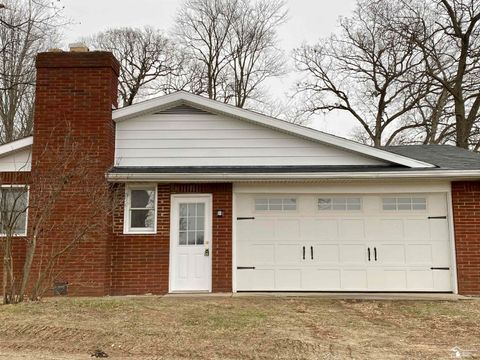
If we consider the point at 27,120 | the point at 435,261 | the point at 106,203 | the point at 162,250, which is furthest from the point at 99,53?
the point at 27,120

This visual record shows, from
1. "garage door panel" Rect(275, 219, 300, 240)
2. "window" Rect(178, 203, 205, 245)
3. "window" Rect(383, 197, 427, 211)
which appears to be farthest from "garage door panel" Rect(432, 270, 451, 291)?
"window" Rect(178, 203, 205, 245)

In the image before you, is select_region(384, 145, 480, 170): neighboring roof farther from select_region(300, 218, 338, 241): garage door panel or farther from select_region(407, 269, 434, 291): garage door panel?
select_region(300, 218, 338, 241): garage door panel

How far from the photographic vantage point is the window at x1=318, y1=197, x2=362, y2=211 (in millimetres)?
10516

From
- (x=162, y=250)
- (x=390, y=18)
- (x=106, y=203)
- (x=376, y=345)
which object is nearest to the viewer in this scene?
(x=376, y=345)

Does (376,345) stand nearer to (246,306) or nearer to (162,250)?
(246,306)

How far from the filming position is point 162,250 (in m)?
10.1

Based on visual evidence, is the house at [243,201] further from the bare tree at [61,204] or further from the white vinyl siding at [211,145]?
the bare tree at [61,204]

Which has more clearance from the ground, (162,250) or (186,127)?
(186,127)

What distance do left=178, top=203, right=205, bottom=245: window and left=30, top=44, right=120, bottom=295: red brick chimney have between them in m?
1.65

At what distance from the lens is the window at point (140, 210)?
33.8ft

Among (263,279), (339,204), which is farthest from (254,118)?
(263,279)

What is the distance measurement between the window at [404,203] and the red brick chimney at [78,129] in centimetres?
636

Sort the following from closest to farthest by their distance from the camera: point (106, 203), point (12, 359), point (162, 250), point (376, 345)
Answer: point (12, 359)
point (376, 345)
point (106, 203)
point (162, 250)

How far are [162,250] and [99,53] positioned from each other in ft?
16.0
